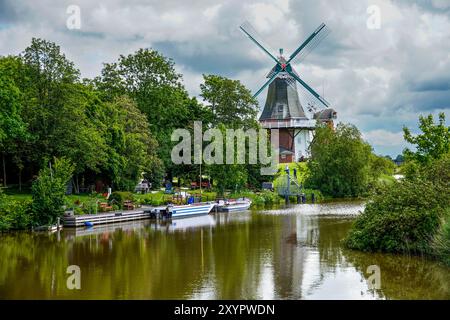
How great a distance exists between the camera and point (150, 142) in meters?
54.6

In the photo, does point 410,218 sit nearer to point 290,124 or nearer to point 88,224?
point 88,224

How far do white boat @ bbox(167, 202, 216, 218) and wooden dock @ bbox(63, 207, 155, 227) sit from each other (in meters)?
1.70

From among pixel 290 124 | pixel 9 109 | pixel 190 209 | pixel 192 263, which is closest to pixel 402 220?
pixel 192 263

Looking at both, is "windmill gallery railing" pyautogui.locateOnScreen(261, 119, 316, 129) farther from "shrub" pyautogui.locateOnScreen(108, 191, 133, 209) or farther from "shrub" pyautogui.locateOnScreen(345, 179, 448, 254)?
"shrub" pyautogui.locateOnScreen(345, 179, 448, 254)

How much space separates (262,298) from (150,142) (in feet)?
124

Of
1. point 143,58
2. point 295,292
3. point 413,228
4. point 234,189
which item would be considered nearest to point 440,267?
point 413,228

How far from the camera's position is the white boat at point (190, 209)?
148ft

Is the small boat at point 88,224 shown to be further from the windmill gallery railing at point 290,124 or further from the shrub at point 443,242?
the windmill gallery railing at point 290,124

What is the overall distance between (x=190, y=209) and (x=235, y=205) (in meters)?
6.85

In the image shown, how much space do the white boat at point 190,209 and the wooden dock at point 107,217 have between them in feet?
5.56

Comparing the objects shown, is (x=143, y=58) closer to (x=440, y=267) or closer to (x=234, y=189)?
(x=234, y=189)

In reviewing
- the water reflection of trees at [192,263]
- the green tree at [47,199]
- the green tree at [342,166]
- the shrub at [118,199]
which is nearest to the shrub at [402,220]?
the water reflection of trees at [192,263]

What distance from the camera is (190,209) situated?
153 feet
